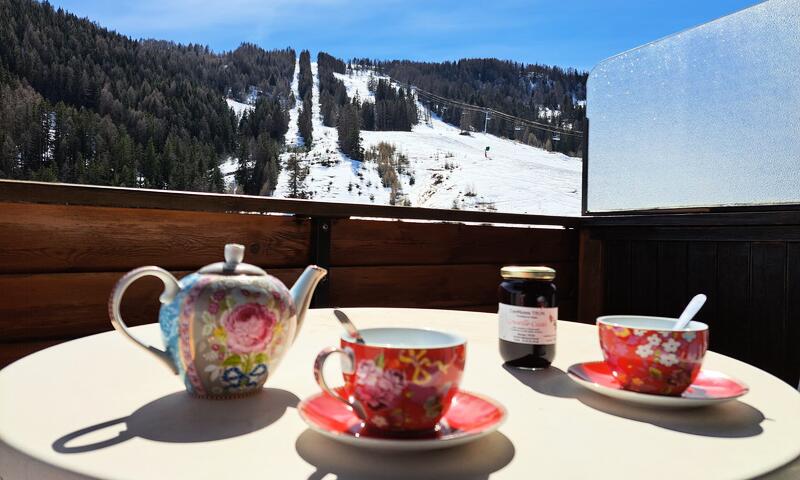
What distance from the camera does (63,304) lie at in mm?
1582

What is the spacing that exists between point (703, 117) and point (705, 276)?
1.95 ft

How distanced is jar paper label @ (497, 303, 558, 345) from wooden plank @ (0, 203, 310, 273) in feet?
4.38

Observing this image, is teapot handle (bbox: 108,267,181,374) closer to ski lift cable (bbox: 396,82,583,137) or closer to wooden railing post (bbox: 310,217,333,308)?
wooden railing post (bbox: 310,217,333,308)

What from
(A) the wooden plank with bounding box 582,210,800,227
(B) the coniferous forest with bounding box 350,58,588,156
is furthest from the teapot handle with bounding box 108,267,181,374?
(B) the coniferous forest with bounding box 350,58,588,156

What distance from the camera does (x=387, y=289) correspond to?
2.19 metres

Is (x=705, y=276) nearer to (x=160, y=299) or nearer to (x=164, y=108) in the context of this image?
(x=160, y=299)

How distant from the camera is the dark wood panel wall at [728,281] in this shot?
180 centimetres

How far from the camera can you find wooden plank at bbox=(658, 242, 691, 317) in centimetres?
214

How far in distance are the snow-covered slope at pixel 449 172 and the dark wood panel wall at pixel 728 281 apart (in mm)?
485

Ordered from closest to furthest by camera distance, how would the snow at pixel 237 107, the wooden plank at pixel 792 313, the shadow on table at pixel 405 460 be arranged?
the shadow on table at pixel 405 460 < the wooden plank at pixel 792 313 < the snow at pixel 237 107

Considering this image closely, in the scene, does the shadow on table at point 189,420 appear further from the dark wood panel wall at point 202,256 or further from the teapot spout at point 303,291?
the dark wood panel wall at point 202,256

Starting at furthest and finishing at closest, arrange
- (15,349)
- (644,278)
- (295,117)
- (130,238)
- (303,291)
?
(295,117) → (644,278) → (130,238) → (15,349) → (303,291)

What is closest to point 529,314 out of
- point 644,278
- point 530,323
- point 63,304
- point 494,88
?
point 530,323

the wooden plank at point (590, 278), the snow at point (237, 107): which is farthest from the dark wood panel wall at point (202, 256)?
the snow at point (237, 107)
